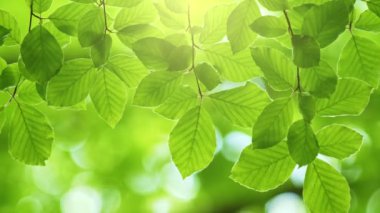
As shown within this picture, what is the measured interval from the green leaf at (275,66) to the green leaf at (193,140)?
165 mm

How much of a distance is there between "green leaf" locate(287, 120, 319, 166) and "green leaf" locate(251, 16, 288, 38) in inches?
7.7

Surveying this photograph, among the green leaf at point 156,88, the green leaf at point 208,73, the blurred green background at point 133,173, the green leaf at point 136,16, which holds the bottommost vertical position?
the blurred green background at point 133,173

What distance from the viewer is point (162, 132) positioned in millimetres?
7289

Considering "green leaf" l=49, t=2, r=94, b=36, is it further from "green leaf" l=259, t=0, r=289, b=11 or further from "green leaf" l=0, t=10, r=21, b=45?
"green leaf" l=259, t=0, r=289, b=11

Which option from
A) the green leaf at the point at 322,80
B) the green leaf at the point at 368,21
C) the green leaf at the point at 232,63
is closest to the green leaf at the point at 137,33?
the green leaf at the point at 232,63

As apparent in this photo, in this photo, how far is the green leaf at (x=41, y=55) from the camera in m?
1.05

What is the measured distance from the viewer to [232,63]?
3.69ft

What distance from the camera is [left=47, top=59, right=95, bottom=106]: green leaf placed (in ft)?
3.79

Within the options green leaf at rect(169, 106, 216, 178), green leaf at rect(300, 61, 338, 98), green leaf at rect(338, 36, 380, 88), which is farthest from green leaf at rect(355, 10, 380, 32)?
green leaf at rect(169, 106, 216, 178)

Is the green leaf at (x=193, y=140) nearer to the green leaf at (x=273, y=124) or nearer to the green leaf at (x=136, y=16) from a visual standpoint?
the green leaf at (x=273, y=124)

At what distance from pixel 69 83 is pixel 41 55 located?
122mm

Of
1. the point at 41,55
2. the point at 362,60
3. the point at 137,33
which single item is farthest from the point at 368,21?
the point at 41,55

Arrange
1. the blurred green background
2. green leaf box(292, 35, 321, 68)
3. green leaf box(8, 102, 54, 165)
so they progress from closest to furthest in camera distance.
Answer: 1. green leaf box(292, 35, 321, 68)
2. green leaf box(8, 102, 54, 165)
3. the blurred green background

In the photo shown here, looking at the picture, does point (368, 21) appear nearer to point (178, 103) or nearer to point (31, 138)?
point (178, 103)
